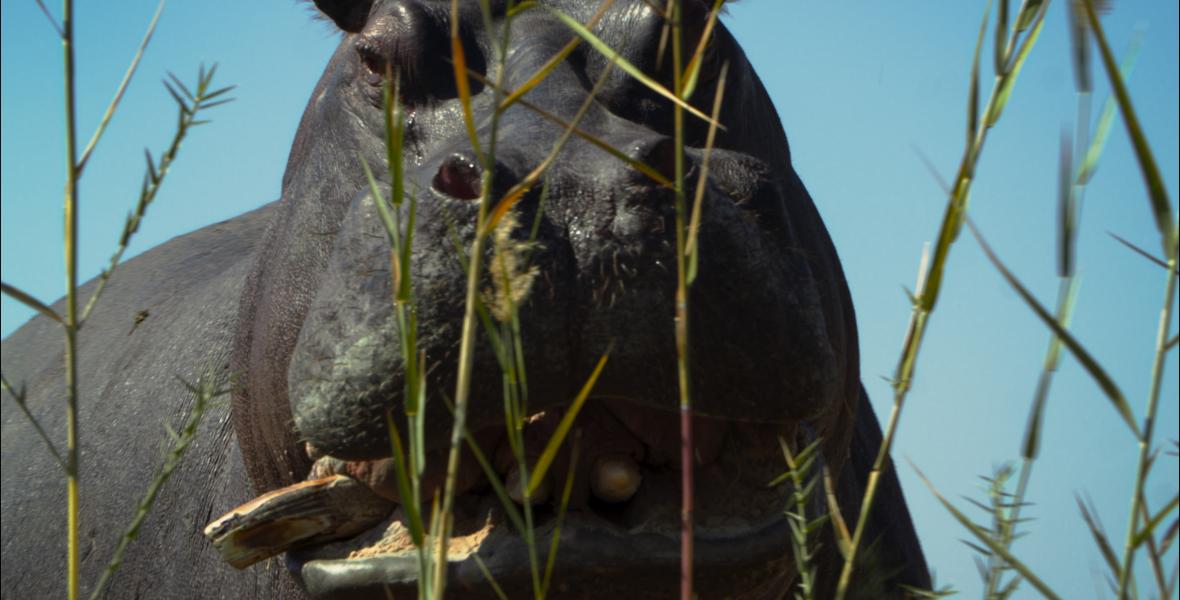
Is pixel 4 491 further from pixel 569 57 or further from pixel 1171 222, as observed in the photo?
pixel 1171 222

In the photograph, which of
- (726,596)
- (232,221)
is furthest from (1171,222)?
(232,221)

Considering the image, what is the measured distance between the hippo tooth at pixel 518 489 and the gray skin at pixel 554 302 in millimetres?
73

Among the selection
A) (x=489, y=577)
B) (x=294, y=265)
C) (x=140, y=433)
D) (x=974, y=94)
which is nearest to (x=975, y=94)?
(x=974, y=94)

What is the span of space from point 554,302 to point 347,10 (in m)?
1.67

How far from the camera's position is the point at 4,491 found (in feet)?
21.2

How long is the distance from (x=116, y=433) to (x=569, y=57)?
10.4 ft

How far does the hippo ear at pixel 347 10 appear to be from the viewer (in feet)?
12.1

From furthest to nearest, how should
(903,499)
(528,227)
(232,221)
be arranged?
(232,221), (903,499), (528,227)

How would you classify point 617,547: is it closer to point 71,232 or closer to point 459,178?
point 459,178

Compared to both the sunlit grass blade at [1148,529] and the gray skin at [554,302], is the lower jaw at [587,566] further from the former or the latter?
the sunlit grass blade at [1148,529]

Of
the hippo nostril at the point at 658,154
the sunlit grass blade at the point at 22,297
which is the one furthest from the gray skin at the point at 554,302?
the sunlit grass blade at the point at 22,297

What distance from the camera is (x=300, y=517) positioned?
267cm

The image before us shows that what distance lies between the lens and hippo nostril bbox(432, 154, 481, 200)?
237cm

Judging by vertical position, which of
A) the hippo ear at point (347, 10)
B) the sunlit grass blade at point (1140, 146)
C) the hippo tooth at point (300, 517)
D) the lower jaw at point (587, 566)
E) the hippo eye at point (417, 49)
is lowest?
the lower jaw at point (587, 566)
